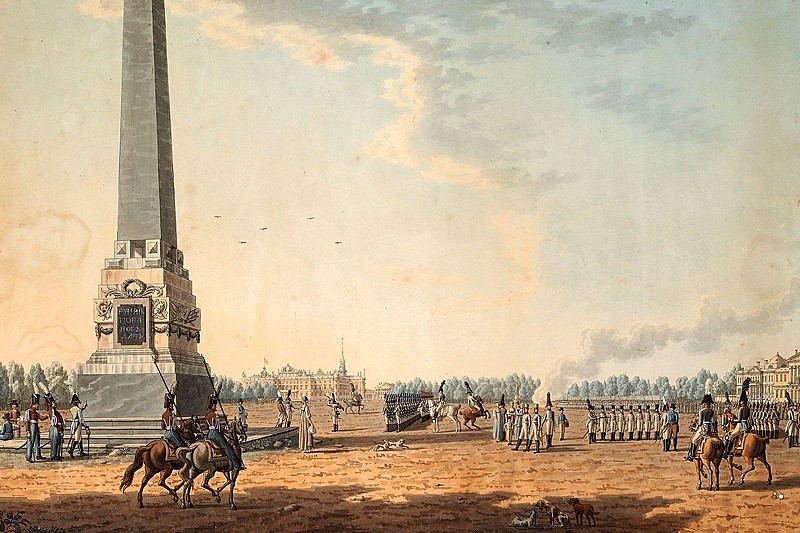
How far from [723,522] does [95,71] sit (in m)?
14.7

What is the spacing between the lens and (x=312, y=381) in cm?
2248

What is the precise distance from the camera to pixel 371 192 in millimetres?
20016

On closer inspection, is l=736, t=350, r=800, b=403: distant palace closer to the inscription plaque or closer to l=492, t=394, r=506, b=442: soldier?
l=492, t=394, r=506, b=442: soldier

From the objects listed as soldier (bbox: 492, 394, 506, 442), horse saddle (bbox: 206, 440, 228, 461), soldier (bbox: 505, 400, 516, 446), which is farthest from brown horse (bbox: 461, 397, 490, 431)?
horse saddle (bbox: 206, 440, 228, 461)

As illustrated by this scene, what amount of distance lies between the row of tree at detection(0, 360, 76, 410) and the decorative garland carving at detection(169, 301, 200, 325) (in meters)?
2.38

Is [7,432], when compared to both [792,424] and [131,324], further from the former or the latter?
[792,424]

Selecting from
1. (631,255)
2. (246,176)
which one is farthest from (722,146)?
(246,176)

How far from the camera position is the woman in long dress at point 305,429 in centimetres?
2122

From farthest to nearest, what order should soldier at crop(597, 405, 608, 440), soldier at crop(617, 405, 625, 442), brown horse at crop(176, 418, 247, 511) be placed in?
soldier at crop(597, 405, 608, 440)
soldier at crop(617, 405, 625, 442)
brown horse at crop(176, 418, 247, 511)

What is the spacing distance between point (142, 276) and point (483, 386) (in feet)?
25.2

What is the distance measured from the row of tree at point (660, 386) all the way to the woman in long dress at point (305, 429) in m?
5.73

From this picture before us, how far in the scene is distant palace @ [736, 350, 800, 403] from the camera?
18.7m

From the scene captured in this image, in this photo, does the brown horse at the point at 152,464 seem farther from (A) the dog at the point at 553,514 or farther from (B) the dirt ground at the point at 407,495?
(A) the dog at the point at 553,514

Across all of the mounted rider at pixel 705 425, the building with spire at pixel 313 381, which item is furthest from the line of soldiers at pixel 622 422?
the mounted rider at pixel 705 425
